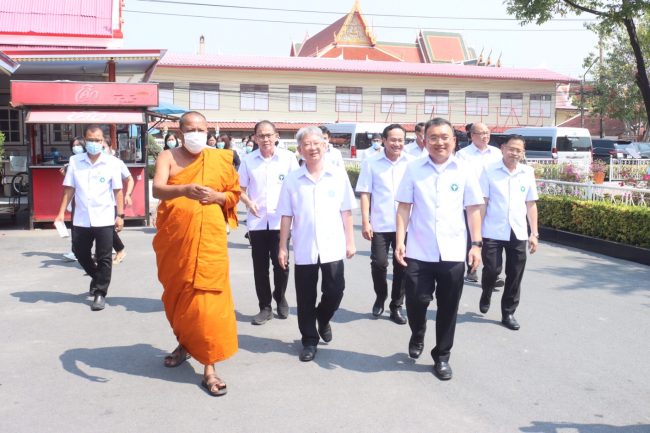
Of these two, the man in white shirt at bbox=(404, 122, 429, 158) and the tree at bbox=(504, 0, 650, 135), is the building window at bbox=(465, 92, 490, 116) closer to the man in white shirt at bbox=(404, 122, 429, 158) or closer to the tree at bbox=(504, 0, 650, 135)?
the tree at bbox=(504, 0, 650, 135)

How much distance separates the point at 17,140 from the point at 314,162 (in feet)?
53.2

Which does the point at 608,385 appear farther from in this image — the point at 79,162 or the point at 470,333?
the point at 79,162

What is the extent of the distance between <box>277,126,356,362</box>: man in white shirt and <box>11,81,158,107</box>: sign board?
26.7ft

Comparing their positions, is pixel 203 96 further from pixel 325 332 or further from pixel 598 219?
pixel 325 332

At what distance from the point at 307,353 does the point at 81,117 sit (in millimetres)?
8822

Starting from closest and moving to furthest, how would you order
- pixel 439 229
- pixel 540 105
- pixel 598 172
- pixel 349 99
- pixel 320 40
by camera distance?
pixel 439 229 → pixel 598 172 → pixel 349 99 → pixel 540 105 → pixel 320 40

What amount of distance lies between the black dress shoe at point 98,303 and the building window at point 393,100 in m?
34.8

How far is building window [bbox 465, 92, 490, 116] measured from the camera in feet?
138

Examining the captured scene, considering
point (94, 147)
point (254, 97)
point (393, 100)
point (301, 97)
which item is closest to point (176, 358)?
point (94, 147)

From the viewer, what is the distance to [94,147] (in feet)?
23.4

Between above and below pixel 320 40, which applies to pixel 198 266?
below

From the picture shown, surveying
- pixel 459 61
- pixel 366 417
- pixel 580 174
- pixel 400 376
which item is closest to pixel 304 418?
pixel 366 417

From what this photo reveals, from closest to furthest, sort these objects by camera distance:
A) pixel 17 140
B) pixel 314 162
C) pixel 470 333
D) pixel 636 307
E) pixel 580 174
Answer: pixel 314 162, pixel 470 333, pixel 636 307, pixel 580 174, pixel 17 140

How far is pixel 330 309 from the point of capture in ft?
18.2
